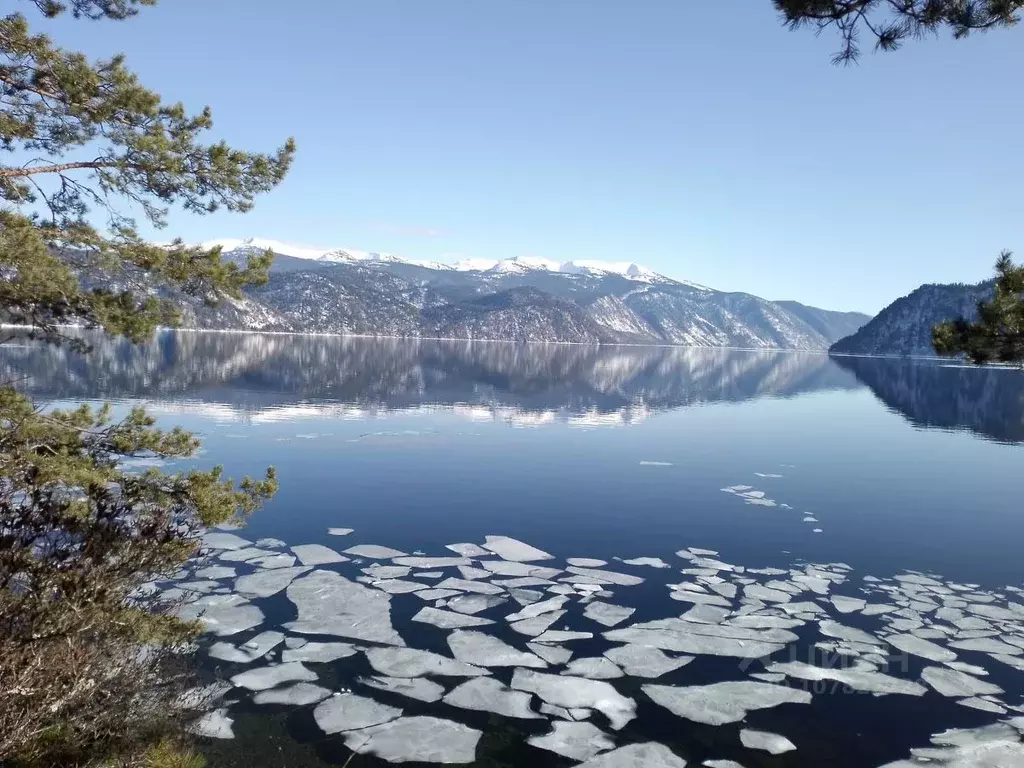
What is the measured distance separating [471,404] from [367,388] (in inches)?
511

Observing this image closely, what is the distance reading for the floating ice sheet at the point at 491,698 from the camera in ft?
33.9

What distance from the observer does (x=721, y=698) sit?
10.9m

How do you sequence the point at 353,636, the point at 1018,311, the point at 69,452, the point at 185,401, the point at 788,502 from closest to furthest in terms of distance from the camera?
1. the point at 1018,311
2. the point at 69,452
3. the point at 353,636
4. the point at 788,502
5. the point at 185,401

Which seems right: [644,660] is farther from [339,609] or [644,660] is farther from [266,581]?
[266,581]

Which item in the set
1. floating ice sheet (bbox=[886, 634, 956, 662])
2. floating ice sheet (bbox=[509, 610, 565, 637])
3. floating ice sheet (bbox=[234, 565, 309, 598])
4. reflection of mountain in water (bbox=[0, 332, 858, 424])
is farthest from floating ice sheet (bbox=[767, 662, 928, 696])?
reflection of mountain in water (bbox=[0, 332, 858, 424])

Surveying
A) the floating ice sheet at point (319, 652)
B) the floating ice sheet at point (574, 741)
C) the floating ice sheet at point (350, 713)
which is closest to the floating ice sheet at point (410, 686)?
the floating ice sheet at point (350, 713)

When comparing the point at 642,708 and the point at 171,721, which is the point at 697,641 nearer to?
the point at 642,708

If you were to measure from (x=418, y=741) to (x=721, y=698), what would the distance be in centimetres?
493

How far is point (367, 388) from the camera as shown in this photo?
6191 cm

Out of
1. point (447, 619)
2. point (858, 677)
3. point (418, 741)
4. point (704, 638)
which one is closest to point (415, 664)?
point (447, 619)

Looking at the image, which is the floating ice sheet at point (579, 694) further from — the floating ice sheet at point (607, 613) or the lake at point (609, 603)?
the floating ice sheet at point (607, 613)

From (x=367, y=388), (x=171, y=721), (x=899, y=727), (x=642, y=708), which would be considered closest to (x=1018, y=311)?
(x=899, y=727)

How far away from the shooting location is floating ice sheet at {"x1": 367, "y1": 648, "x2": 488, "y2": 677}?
1130 centimetres

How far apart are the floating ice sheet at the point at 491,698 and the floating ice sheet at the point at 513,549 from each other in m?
6.37
